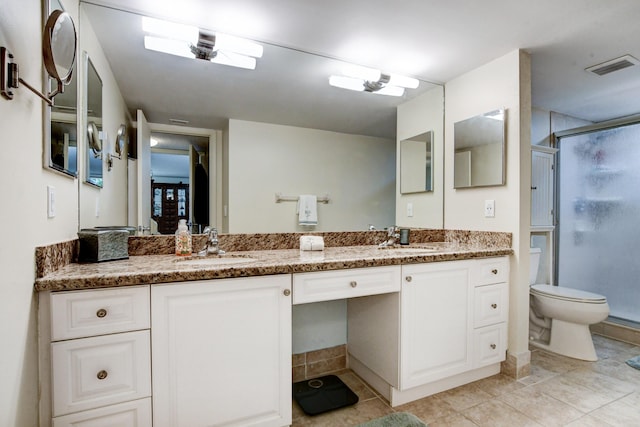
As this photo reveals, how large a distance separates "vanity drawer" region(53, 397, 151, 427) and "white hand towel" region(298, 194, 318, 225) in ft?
3.89

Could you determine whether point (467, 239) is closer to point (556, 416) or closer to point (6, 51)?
point (556, 416)

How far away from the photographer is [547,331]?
2.49m

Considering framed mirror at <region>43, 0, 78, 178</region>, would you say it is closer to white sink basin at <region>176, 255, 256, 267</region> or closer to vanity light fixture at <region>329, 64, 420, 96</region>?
white sink basin at <region>176, 255, 256, 267</region>

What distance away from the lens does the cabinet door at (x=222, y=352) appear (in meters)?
1.16

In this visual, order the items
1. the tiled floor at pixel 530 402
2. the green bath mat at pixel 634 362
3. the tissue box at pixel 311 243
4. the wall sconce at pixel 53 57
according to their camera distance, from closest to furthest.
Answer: the wall sconce at pixel 53 57, the tiled floor at pixel 530 402, the tissue box at pixel 311 243, the green bath mat at pixel 634 362

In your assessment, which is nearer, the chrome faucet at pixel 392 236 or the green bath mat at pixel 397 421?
the green bath mat at pixel 397 421

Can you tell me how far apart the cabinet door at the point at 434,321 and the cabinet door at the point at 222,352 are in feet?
2.16

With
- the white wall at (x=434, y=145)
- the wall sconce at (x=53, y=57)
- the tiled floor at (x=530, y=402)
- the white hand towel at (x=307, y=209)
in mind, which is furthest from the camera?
the white wall at (x=434, y=145)


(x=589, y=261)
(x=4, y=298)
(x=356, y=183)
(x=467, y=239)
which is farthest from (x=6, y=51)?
(x=589, y=261)

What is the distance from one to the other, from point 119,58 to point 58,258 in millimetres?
1113

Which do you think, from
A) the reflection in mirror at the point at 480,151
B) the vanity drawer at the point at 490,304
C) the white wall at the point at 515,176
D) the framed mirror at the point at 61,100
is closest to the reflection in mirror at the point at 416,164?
the reflection in mirror at the point at 480,151

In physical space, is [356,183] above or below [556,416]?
above

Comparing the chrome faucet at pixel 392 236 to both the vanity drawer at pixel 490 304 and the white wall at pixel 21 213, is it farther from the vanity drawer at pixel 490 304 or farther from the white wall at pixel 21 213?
the white wall at pixel 21 213

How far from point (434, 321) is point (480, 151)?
48.6 inches
